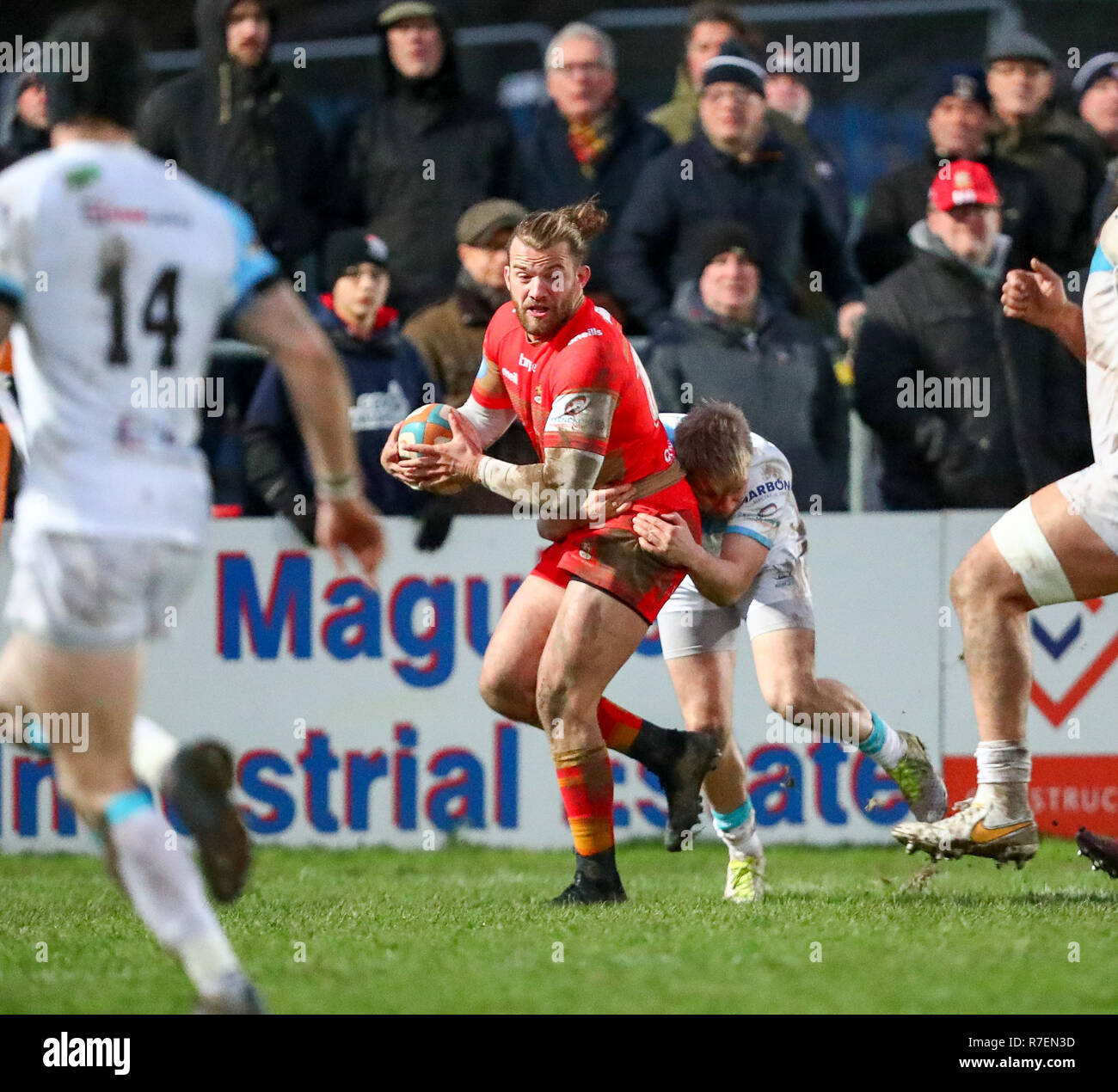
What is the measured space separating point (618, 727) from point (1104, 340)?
2.27m

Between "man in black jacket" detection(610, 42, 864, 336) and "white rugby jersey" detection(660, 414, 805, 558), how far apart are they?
83.6 inches

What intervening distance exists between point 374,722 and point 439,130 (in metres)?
3.03

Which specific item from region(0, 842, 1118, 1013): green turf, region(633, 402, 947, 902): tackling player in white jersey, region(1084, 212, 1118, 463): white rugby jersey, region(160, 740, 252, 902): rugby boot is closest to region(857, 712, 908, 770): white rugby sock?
region(633, 402, 947, 902): tackling player in white jersey

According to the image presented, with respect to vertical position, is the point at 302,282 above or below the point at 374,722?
above

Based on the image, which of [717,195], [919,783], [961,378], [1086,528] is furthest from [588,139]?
[1086,528]

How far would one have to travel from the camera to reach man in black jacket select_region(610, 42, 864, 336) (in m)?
9.49

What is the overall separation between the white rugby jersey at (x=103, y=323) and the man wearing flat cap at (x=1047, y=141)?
20.3 ft

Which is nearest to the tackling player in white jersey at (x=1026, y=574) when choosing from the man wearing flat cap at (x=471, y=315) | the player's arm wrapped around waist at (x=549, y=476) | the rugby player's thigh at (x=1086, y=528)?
the rugby player's thigh at (x=1086, y=528)

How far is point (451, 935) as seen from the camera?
6.16 m

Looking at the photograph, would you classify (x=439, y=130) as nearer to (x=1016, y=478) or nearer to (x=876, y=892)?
(x=1016, y=478)

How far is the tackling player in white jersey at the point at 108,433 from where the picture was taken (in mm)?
4461

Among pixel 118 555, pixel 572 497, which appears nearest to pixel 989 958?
pixel 572 497

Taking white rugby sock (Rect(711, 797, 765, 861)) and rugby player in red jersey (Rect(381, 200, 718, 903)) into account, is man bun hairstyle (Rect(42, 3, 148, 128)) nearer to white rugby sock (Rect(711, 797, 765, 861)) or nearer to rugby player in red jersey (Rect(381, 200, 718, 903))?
rugby player in red jersey (Rect(381, 200, 718, 903))

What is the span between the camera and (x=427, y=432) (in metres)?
6.93
